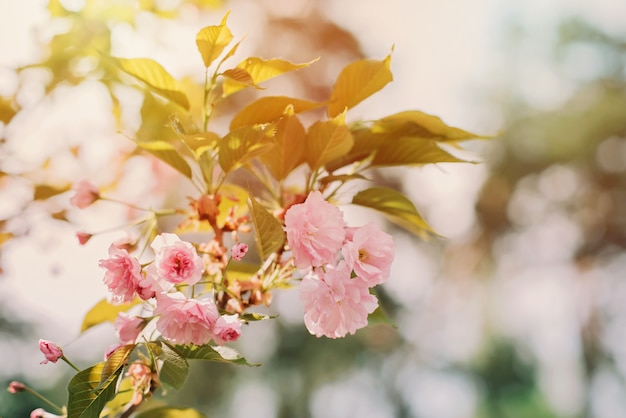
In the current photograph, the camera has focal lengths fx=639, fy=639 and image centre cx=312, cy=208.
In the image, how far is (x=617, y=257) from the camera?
24.2 feet

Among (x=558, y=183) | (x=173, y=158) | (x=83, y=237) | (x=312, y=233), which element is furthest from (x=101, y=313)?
(x=558, y=183)

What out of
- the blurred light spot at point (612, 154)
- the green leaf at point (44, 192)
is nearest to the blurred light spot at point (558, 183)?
the blurred light spot at point (612, 154)

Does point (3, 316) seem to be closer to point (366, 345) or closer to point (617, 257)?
point (366, 345)

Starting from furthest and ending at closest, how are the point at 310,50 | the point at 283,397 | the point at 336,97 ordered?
the point at 283,397 → the point at 310,50 → the point at 336,97

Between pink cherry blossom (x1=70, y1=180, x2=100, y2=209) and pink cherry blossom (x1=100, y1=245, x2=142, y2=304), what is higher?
pink cherry blossom (x1=100, y1=245, x2=142, y2=304)

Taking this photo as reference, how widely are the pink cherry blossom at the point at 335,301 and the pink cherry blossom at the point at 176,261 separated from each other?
0.29 ft

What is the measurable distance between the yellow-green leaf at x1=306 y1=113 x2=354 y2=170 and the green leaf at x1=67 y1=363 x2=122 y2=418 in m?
0.26

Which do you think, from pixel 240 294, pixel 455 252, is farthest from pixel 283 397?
pixel 240 294

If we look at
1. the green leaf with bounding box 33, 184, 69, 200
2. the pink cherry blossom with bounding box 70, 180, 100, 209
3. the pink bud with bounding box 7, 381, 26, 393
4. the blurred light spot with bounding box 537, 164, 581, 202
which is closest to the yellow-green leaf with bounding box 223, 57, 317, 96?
the pink cherry blossom with bounding box 70, 180, 100, 209

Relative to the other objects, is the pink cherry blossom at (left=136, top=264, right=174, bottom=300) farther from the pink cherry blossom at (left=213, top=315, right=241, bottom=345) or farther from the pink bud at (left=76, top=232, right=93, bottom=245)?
the pink bud at (left=76, top=232, right=93, bottom=245)

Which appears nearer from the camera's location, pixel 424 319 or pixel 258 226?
pixel 258 226

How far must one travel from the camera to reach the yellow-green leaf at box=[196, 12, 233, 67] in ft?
1.86

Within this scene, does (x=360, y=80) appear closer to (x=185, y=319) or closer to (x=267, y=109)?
(x=267, y=109)

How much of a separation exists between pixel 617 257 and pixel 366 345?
307 cm
